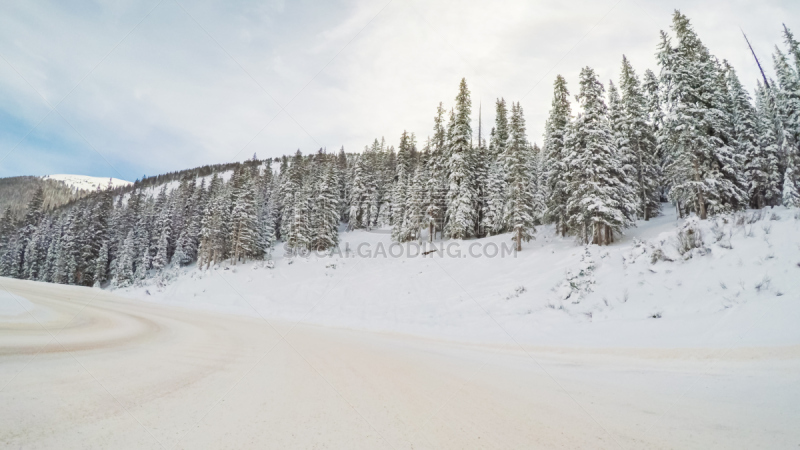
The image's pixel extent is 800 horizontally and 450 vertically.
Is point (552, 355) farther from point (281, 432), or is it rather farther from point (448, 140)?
point (448, 140)

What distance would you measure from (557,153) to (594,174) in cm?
798

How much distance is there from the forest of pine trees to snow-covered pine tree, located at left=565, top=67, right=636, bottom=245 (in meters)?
0.10

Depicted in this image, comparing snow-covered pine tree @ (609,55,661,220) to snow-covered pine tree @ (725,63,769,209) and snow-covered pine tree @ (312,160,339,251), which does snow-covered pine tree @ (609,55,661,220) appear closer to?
snow-covered pine tree @ (725,63,769,209)

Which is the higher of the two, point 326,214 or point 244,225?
point 326,214

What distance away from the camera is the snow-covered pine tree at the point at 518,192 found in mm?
26639

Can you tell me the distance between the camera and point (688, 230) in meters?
12.3

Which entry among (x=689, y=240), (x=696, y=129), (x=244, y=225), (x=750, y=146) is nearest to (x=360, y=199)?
(x=244, y=225)

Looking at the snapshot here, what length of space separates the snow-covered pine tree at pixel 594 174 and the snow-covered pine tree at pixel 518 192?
340 centimetres

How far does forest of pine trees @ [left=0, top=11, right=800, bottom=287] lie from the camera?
22.7 meters

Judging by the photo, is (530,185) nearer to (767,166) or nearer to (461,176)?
(461,176)

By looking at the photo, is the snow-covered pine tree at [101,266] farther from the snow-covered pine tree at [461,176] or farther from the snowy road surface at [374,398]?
the snowy road surface at [374,398]

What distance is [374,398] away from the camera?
378cm

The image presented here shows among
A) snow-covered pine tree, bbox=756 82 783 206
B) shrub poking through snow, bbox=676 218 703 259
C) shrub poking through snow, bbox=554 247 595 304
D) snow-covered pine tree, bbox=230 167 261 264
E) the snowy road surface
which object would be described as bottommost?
the snowy road surface

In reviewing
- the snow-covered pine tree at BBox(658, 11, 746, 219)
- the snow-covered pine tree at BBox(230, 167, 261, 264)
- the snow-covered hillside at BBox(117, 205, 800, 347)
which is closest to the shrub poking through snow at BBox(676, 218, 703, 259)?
the snow-covered hillside at BBox(117, 205, 800, 347)
